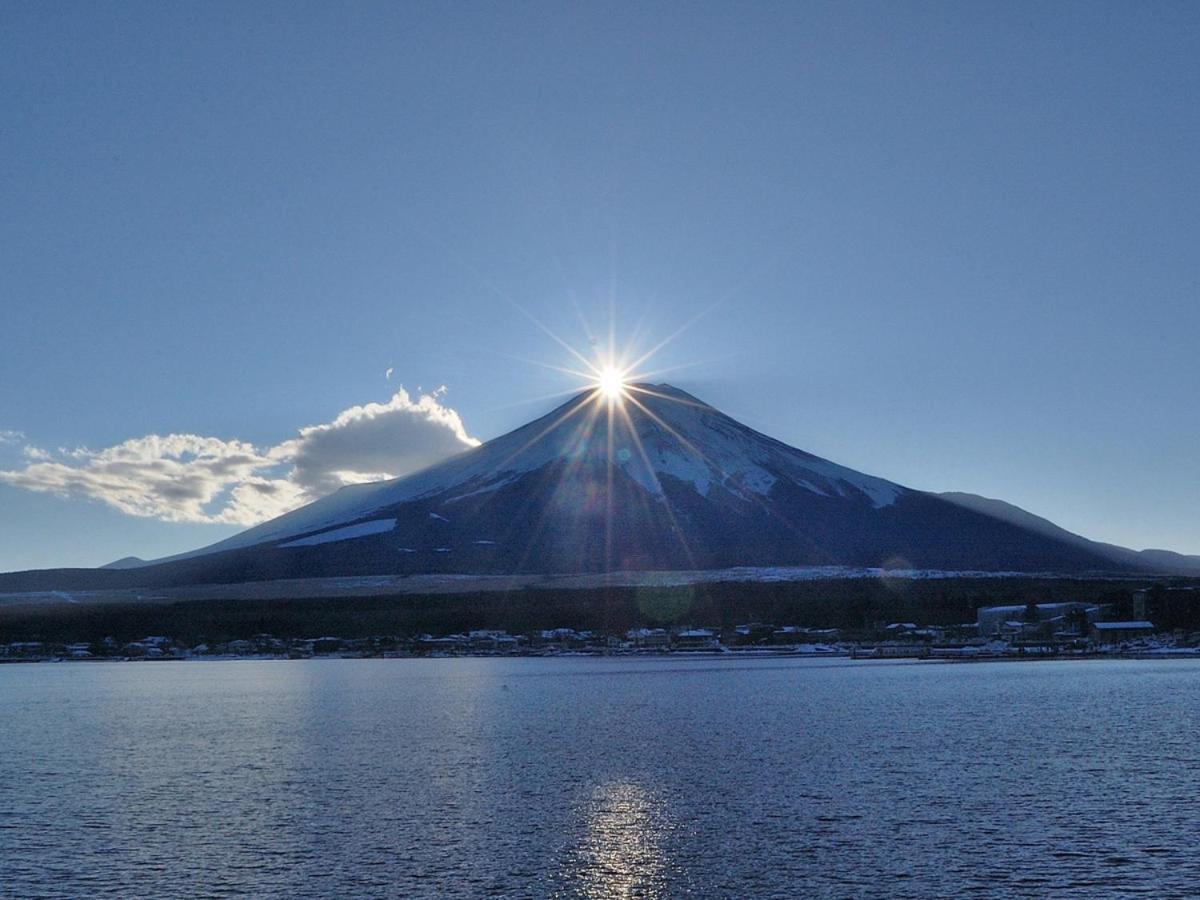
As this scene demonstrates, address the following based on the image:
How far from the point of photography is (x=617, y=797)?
3350 centimetres

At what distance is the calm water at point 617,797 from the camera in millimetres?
24469

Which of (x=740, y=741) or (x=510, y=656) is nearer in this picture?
(x=740, y=741)

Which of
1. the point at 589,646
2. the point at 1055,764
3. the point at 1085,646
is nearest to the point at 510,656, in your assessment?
the point at 589,646

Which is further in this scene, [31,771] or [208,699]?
[208,699]

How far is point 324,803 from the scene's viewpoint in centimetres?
3369

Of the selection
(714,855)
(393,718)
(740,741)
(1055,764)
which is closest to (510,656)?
(393,718)

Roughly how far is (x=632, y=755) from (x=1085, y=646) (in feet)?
319

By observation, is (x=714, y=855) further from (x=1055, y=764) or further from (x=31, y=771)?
(x=31, y=771)

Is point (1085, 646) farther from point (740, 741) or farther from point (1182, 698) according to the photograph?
point (740, 741)

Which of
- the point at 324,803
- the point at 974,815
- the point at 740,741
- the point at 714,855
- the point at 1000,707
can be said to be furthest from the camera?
the point at 1000,707

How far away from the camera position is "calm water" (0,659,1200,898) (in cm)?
2447

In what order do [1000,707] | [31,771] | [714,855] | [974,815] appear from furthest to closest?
[1000,707], [31,771], [974,815], [714,855]

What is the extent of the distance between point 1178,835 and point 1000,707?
3378cm

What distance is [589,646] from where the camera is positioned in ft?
489
